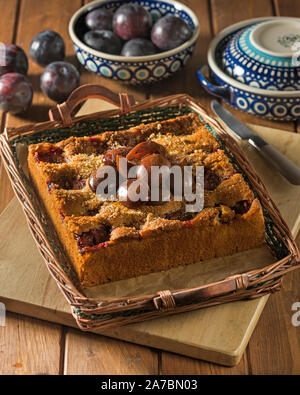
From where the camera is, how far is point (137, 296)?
3.76ft

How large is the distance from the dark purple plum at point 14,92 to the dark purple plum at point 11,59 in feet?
0.43

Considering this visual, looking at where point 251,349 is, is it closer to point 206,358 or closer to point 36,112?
point 206,358

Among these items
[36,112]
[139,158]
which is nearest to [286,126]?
[139,158]

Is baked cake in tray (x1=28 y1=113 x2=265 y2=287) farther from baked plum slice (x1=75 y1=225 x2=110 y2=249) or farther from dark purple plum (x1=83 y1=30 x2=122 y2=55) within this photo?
dark purple plum (x1=83 y1=30 x2=122 y2=55)

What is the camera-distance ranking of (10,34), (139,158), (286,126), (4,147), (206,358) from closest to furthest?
(206,358), (139,158), (4,147), (286,126), (10,34)

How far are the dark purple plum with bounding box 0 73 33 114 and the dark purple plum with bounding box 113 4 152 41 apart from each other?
37cm

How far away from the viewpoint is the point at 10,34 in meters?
2.26

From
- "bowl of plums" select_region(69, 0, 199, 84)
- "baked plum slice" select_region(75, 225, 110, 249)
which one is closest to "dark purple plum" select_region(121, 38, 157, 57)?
"bowl of plums" select_region(69, 0, 199, 84)

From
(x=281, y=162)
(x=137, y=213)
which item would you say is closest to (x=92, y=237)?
(x=137, y=213)

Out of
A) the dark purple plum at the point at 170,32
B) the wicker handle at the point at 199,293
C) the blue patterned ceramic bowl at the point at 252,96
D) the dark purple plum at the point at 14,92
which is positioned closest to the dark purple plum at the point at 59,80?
the dark purple plum at the point at 14,92

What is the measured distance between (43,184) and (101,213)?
8.2 inches

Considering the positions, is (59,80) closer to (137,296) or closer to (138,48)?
(138,48)

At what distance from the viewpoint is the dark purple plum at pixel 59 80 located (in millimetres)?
1869

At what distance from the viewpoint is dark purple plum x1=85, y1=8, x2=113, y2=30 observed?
2.00 metres
